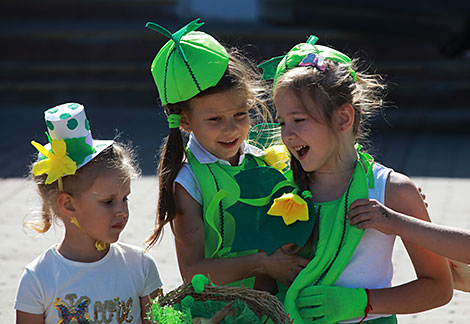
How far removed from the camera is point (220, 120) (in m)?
2.69

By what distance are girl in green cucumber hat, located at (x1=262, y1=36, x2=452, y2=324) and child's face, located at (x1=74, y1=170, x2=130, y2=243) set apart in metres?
0.65

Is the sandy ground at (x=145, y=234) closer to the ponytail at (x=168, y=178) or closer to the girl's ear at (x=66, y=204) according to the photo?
the girl's ear at (x=66, y=204)

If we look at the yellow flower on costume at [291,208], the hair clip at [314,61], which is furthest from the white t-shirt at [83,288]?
the hair clip at [314,61]

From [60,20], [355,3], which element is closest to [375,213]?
[355,3]

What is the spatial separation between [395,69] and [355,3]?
967 mm

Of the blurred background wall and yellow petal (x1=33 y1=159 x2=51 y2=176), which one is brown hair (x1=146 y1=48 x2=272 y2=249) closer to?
yellow petal (x1=33 y1=159 x2=51 y2=176)

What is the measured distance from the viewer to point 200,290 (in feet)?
7.25

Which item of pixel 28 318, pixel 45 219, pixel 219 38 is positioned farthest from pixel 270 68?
pixel 219 38

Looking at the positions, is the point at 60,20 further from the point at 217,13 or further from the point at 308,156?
the point at 308,156

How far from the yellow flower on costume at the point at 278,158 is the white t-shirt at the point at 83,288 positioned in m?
0.66

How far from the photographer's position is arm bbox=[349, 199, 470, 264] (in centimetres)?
233

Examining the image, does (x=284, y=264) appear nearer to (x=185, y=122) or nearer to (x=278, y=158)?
(x=278, y=158)

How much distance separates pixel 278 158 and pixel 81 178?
776 millimetres

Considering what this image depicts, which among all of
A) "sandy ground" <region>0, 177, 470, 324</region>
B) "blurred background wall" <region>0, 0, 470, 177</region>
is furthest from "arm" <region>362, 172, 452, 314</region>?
"blurred background wall" <region>0, 0, 470, 177</region>
